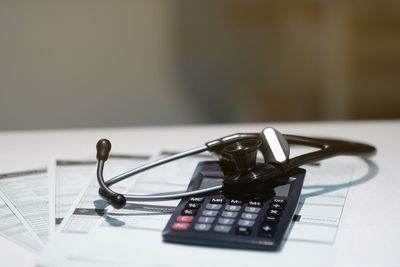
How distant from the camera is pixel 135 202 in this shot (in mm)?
664

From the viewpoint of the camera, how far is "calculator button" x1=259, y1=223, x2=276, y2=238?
56cm

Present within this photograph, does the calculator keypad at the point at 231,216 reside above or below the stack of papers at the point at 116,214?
above

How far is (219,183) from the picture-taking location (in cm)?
68

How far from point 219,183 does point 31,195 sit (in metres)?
0.20

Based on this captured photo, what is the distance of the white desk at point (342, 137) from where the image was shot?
1.87 feet

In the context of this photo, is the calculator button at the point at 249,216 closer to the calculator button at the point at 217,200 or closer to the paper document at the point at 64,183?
the calculator button at the point at 217,200

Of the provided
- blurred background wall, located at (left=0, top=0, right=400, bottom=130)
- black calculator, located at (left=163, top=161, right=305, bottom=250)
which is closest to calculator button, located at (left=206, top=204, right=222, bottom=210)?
black calculator, located at (left=163, top=161, right=305, bottom=250)

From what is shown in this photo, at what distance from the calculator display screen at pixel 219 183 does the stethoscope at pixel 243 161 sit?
11 mm

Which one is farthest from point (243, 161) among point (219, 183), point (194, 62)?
point (194, 62)

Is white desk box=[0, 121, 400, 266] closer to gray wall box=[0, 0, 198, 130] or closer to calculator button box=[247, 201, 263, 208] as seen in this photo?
calculator button box=[247, 201, 263, 208]

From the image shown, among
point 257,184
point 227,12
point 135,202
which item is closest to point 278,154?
point 257,184

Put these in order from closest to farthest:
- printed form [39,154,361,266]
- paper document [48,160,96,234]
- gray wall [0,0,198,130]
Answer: printed form [39,154,361,266] < paper document [48,160,96,234] < gray wall [0,0,198,130]

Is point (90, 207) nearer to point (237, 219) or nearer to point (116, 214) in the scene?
point (116, 214)

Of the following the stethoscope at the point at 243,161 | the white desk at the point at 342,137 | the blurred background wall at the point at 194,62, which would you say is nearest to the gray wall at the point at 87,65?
the blurred background wall at the point at 194,62
